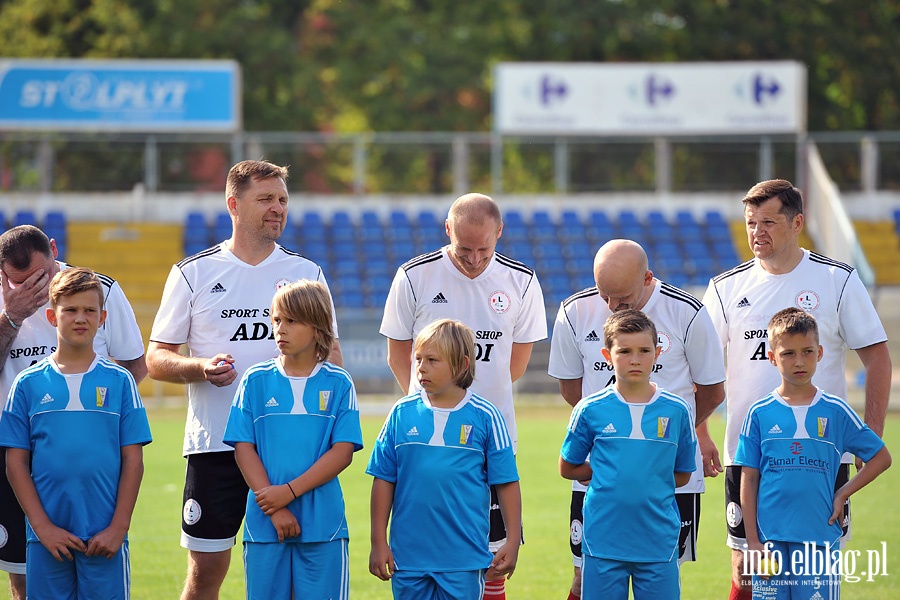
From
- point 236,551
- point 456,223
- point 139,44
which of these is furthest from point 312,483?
point 139,44

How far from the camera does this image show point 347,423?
4.82 m

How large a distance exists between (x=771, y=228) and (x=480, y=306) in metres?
1.60

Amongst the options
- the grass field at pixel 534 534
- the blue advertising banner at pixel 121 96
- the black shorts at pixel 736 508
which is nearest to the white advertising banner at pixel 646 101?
the blue advertising banner at pixel 121 96

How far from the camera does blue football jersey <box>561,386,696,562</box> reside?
4.90 meters

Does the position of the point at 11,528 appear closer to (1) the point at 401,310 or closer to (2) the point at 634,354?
(1) the point at 401,310

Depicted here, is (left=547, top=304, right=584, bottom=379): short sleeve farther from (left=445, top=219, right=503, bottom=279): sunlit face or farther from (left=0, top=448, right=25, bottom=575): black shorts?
(left=0, top=448, right=25, bottom=575): black shorts

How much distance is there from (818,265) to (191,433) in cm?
343

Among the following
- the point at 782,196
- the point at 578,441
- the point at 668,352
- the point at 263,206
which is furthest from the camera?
the point at 782,196

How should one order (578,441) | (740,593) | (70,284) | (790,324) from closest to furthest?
(70,284)
(578,441)
(790,324)
(740,593)

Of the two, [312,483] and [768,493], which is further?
[768,493]

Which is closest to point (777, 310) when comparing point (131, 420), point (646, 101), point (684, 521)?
point (684, 521)

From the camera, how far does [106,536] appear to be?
4812mm

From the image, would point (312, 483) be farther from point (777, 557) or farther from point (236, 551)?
point (236, 551)

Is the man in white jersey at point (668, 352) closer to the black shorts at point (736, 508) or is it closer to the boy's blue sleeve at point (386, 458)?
the black shorts at point (736, 508)
